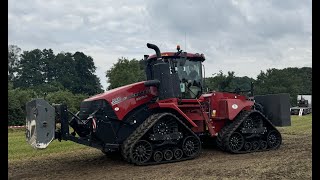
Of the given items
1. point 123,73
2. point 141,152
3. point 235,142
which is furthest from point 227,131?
point 123,73

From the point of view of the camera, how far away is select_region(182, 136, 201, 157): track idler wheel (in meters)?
10.2

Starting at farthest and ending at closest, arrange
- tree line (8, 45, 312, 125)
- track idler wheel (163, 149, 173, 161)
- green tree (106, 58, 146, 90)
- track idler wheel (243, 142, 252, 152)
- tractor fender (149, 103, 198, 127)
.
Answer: tree line (8, 45, 312, 125) < green tree (106, 58, 146, 90) < track idler wheel (243, 142, 252, 152) < tractor fender (149, 103, 198, 127) < track idler wheel (163, 149, 173, 161)

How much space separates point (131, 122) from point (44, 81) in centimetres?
6043

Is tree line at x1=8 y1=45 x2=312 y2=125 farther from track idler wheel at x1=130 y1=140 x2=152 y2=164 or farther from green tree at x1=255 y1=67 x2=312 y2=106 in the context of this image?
track idler wheel at x1=130 y1=140 x2=152 y2=164

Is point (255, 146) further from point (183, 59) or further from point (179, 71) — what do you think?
point (183, 59)

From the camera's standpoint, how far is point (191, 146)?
10.4 m

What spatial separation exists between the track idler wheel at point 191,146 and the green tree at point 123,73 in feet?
152

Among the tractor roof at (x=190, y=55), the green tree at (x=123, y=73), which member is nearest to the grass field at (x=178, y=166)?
the tractor roof at (x=190, y=55)

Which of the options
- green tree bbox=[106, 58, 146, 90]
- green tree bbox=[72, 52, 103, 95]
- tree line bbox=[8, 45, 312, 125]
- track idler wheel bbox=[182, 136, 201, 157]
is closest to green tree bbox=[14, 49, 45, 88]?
tree line bbox=[8, 45, 312, 125]

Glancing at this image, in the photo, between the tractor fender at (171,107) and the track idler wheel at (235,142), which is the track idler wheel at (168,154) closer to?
the tractor fender at (171,107)

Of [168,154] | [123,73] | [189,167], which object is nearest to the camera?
[189,167]

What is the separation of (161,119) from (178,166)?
4.58 ft

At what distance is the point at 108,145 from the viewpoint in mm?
9570

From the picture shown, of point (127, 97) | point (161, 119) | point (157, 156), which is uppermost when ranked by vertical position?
point (127, 97)
